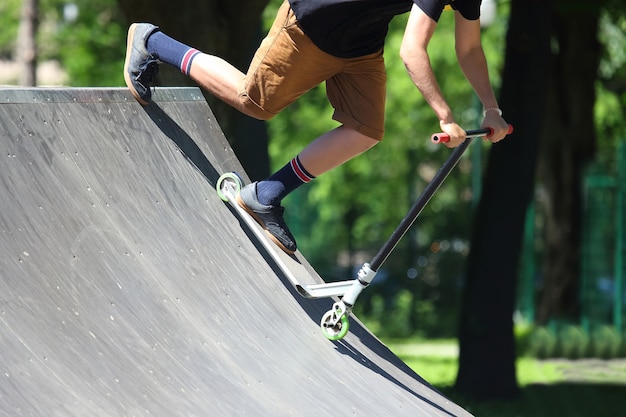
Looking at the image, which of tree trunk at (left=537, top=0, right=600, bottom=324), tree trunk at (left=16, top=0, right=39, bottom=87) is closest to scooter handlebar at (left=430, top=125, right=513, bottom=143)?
tree trunk at (left=537, top=0, right=600, bottom=324)

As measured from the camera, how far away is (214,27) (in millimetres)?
6996

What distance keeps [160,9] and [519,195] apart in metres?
3.59

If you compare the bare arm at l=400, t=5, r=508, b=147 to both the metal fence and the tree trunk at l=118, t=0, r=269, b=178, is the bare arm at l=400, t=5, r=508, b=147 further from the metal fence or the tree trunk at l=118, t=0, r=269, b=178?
the metal fence

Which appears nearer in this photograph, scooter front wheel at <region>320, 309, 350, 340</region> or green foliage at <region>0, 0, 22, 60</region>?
scooter front wheel at <region>320, 309, 350, 340</region>

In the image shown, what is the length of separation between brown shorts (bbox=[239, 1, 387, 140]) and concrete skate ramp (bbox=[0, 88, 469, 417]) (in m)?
0.53

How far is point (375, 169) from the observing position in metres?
25.8

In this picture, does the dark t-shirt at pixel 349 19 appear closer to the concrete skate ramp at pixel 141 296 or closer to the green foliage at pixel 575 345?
the concrete skate ramp at pixel 141 296

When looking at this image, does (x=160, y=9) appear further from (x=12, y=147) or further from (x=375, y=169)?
(x=375, y=169)

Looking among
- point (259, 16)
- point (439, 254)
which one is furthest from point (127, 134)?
point (439, 254)

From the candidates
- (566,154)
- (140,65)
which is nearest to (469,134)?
(140,65)

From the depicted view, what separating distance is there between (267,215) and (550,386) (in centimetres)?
590

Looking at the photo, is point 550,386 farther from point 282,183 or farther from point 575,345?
point 282,183

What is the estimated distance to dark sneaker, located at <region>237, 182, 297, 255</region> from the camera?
484 centimetres

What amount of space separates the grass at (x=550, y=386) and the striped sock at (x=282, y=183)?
3.11 metres
